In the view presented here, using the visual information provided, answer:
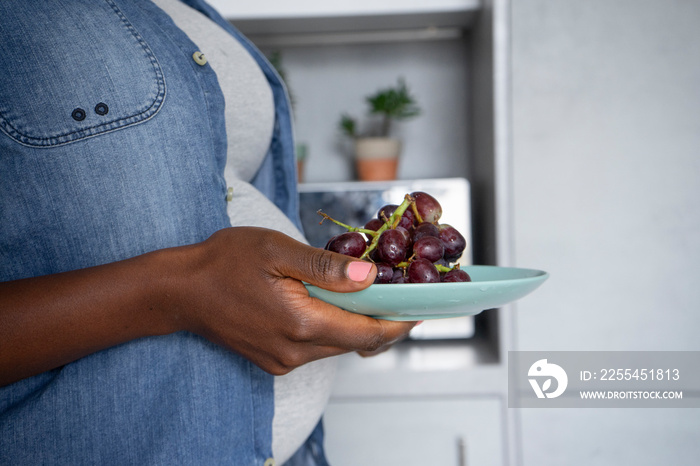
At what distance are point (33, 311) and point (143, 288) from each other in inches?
3.3

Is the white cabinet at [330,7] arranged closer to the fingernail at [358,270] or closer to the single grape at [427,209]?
the single grape at [427,209]

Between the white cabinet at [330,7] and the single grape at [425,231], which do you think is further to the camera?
the white cabinet at [330,7]

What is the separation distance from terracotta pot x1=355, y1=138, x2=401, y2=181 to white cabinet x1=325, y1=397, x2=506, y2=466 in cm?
67

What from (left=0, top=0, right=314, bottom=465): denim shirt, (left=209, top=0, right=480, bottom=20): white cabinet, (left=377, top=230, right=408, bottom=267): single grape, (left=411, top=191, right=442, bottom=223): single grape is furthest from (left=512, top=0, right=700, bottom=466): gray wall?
(left=0, top=0, right=314, bottom=465): denim shirt

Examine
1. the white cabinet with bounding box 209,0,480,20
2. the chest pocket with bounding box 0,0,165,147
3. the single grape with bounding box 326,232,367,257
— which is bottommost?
the single grape with bounding box 326,232,367,257

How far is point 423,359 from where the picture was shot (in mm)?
1390

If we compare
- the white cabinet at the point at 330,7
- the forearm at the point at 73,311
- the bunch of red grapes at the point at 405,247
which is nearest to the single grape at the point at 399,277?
the bunch of red grapes at the point at 405,247

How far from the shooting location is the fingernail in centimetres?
42

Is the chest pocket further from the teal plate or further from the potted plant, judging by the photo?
the potted plant

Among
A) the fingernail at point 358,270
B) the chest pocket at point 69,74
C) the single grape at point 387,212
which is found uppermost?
the chest pocket at point 69,74

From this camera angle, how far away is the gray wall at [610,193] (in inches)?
49.3

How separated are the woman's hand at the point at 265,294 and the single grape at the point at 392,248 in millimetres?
73

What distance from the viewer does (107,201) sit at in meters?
0.47

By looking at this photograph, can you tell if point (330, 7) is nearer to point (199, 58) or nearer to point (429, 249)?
point (199, 58)
